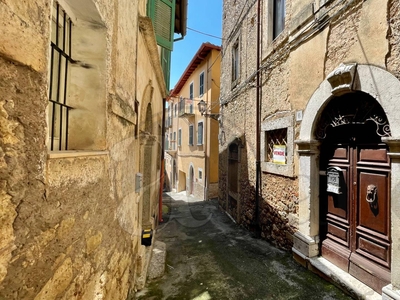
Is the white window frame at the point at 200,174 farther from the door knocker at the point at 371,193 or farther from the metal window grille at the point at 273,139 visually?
the door knocker at the point at 371,193

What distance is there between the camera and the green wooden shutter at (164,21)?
4.51 meters

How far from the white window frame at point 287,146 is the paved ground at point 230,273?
1751 millimetres

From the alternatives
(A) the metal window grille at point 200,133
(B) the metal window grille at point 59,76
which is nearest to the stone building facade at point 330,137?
(B) the metal window grille at point 59,76

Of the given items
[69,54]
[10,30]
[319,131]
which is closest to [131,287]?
[69,54]

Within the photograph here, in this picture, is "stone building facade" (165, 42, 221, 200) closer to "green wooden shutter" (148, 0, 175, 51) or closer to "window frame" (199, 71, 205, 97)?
"window frame" (199, 71, 205, 97)

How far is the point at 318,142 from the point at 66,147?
3906 millimetres

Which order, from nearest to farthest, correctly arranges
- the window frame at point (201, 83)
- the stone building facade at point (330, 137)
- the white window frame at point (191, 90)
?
the stone building facade at point (330, 137)
the window frame at point (201, 83)
the white window frame at point (191, 90)

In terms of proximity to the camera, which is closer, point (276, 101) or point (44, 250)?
point (44, 250)

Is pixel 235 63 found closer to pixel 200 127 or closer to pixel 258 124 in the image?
pixel 258 124

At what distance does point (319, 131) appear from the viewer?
3844mm

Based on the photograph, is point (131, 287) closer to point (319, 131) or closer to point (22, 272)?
point (22, 272)

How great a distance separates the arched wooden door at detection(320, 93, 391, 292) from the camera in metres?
2.86

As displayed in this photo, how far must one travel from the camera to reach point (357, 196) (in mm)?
3240

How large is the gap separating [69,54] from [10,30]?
907 millimetres
